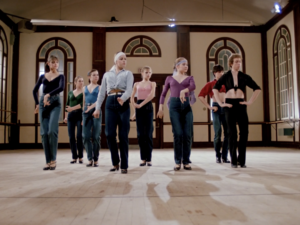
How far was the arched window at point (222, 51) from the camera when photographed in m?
10.4

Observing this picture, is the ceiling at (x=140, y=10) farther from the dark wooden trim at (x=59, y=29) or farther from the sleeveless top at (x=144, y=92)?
the sleeveless top at (x=144, y=92)

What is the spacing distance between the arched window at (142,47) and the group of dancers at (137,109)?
19.9ft

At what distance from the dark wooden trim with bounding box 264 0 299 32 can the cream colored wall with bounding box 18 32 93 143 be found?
6.16 meters

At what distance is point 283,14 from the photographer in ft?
30.8

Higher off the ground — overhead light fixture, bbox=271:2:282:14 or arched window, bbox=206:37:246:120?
overhead light fixture, bbox=271:2:282:14

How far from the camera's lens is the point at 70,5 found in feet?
34.2

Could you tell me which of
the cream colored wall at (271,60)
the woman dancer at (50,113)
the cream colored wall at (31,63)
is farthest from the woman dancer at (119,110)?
the cream colored wall at (31,63)

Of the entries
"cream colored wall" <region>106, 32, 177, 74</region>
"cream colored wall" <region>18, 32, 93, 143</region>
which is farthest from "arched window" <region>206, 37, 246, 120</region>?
"cream colored wall" <region>18, 32, 93, 143</region>

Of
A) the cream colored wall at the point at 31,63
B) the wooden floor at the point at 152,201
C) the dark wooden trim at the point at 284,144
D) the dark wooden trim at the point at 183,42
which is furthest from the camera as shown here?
Answer: the dark wooden trim at the point at 183,42

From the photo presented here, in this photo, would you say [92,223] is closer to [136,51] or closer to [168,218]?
[168,218]

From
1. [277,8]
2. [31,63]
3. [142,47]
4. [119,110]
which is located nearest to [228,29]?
[277,8]

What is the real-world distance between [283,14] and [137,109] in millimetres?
7465

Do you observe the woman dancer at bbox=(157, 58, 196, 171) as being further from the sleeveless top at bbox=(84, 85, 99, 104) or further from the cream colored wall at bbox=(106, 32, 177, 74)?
the cream colored wall at bbox=(106, 32, 177, 74)

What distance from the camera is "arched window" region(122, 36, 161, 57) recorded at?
33.7ft
